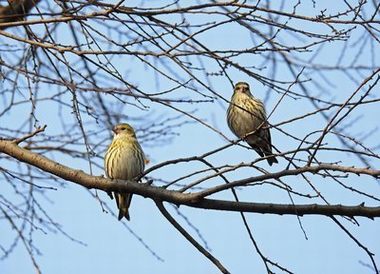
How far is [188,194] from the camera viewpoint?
3.96m

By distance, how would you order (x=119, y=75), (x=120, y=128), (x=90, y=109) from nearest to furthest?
1. (x=119, y=75)
2. (x=90, y=109)
3. (x=120, y=128)

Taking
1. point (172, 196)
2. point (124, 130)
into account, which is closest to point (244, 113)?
point (124, 130)

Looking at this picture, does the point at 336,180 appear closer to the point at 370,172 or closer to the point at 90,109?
the point at 370,172

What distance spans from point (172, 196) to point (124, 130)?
8.79ft

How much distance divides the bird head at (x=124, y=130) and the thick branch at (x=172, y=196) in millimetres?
2142

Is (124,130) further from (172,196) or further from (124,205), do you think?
(172,196)

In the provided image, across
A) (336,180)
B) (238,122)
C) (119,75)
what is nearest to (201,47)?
(119,75)

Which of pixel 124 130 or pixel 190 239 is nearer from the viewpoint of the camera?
pixel 190 239

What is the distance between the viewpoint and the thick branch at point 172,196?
365 cm

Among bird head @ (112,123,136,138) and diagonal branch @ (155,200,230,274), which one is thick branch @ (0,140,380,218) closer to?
diagonal branch @ (155,200,230,274)

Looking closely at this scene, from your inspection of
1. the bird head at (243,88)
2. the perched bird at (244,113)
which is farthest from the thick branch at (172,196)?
the bird head at (243,88)

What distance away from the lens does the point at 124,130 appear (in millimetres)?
6648

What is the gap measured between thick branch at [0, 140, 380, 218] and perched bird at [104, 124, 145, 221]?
Answer: 1.75 m

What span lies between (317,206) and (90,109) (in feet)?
6.86
